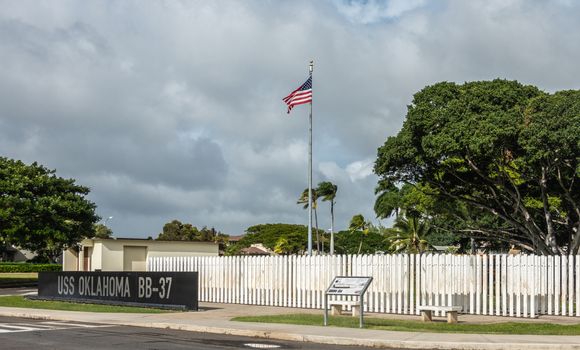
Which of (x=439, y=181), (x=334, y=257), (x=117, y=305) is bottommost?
(x=117, y=305)

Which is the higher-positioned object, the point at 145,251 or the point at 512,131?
the point at 512,131

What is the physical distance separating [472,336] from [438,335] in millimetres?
676

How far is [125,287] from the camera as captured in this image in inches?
1012

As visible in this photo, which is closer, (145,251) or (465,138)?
(465,138)

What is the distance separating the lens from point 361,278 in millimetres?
18297

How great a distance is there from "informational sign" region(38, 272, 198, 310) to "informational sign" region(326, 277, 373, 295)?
5.87 m

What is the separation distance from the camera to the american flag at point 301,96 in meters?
32.6

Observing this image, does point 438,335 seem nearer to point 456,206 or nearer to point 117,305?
point 117,305

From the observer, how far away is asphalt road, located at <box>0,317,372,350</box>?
14070mm

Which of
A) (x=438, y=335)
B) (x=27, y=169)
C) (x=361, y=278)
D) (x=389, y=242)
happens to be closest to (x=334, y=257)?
(x=361, y=278)

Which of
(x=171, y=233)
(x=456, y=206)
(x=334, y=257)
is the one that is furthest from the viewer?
(x=171, y=233)

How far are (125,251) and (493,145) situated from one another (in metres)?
25.9

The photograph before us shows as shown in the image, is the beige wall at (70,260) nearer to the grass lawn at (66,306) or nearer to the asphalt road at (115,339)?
the grass lawn at (66,306)

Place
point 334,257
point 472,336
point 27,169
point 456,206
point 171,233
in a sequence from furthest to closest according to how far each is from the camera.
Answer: point 171,233 → point 456,206 → point 27,169 → point 334,257 → point 472,336
